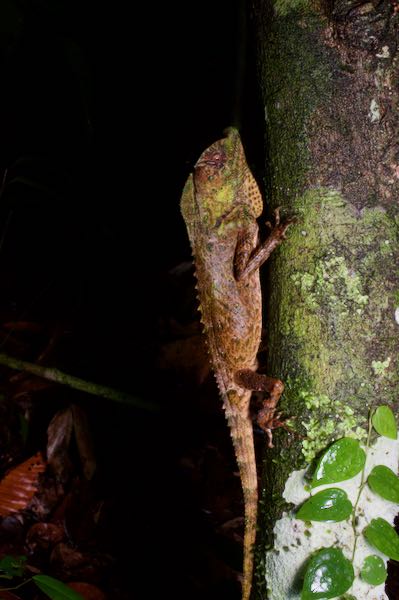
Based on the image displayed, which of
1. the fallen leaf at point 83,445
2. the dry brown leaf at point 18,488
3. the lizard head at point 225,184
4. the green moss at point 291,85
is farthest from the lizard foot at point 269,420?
the dry brown leaf at point 18,488

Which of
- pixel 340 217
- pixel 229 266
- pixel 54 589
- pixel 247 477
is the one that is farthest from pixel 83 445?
pixel 340 217

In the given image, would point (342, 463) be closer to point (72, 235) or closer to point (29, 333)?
point (29, 333)

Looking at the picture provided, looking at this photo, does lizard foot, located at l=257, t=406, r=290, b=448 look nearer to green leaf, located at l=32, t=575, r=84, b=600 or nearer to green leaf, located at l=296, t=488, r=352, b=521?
green leaf, located at l=296, t=488, r=352, b=521

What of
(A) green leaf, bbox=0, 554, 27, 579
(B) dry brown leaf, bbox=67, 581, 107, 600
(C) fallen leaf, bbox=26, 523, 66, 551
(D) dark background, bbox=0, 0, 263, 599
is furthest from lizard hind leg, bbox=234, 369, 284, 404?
(C) fallen leaf, bbox=26, 523, 66, 551

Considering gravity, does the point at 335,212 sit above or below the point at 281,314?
above

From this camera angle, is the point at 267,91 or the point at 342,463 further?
the point at 267,91

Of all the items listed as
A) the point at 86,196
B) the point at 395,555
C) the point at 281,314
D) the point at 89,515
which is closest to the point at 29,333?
the point at 86,196

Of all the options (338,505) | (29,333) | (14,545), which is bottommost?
(14,545)

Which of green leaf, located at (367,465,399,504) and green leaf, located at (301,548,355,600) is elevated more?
green leaf, located at (367,465,399,504)
